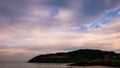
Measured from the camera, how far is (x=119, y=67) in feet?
468

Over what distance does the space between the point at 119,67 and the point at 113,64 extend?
15.6 metres

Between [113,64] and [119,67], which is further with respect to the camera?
[113,64]

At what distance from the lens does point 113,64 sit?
158250 mm
